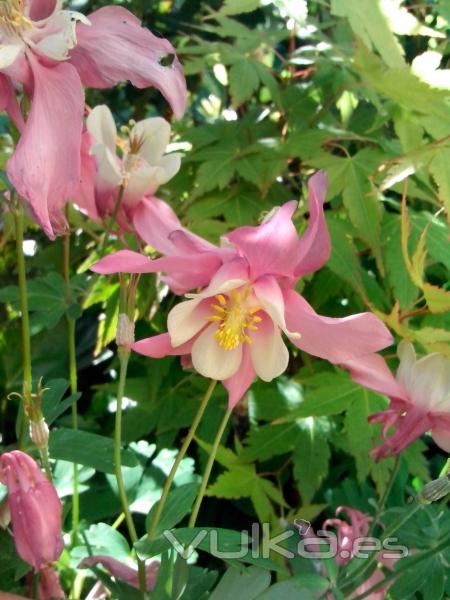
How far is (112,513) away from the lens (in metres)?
0.71

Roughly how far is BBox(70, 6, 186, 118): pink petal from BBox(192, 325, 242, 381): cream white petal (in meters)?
0.11

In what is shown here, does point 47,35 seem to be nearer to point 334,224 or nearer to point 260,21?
point 334,224

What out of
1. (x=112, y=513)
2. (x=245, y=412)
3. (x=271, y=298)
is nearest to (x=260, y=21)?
(x=245, y=412)

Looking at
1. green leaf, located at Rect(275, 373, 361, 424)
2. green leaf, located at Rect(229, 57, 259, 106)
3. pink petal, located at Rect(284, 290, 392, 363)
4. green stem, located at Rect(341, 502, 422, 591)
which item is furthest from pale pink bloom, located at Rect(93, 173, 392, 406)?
green leaf, located at Rect(229, 57, 259, 106)

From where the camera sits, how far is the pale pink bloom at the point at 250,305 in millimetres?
391

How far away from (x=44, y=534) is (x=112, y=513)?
1.07 ft

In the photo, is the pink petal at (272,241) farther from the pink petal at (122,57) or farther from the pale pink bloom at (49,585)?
the pale pink bloom at (49,585)

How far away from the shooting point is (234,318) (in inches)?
16.6

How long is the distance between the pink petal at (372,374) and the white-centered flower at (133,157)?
0.16m

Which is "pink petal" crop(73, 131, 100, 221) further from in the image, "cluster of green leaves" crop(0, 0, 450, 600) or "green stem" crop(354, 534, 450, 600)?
"green stem" crop(354, 534, 450, 600)

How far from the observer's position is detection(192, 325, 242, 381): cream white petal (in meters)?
0.42

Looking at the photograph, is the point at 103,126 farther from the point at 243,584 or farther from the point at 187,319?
the point at 243,584

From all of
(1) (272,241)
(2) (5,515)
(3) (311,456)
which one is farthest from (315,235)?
(3) (311,456)

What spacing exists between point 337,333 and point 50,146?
0.52ft
